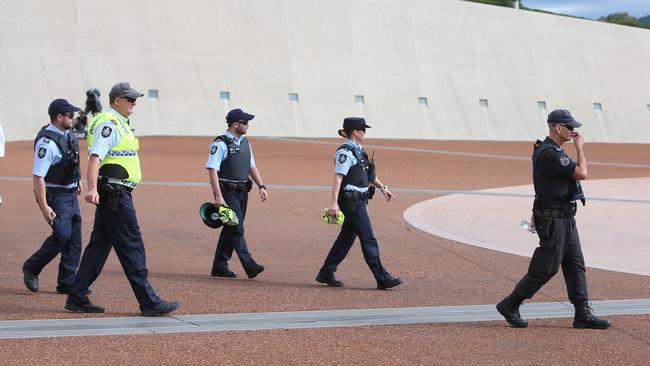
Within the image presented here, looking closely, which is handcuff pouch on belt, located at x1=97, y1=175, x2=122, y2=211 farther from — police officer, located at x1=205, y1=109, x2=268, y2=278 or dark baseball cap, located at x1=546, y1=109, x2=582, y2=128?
dark baseball cap, located at x1=546, y1=109, x2=582, y2=128

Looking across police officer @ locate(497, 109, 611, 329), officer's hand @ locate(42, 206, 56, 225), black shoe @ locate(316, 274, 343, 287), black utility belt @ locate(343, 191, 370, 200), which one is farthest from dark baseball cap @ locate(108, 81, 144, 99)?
police officer @ locate(497, 109, 611, 329)

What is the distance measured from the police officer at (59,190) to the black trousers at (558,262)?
13.5ft

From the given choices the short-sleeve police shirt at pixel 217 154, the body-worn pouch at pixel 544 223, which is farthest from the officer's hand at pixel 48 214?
the body-worn pouch at pixel 544 223

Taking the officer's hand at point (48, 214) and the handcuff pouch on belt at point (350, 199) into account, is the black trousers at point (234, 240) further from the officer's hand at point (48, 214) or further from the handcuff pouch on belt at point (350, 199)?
the officer's hand at point (48, 214)

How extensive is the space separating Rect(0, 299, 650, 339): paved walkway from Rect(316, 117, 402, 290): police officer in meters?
1.24

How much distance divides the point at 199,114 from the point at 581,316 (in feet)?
108

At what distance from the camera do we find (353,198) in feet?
33.6

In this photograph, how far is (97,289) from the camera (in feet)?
32.3

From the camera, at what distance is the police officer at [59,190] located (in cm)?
896

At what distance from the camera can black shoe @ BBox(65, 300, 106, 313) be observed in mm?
8578

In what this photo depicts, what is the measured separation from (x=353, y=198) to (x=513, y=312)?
2.52 meters

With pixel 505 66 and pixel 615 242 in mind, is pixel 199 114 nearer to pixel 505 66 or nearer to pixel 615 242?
pixel 505 66

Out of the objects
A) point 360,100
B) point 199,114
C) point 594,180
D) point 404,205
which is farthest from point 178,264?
point 360,100

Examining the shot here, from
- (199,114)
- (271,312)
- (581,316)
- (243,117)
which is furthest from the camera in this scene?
(199,114)
